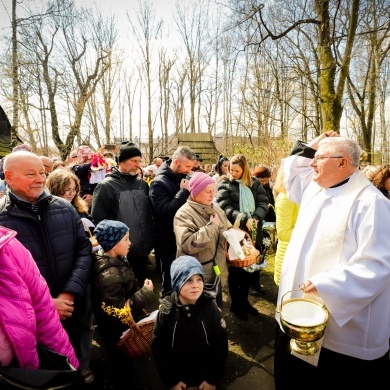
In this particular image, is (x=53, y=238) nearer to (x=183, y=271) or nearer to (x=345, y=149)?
(x=183, y=271)

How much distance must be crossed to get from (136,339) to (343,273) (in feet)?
5.22

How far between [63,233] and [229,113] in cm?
2524

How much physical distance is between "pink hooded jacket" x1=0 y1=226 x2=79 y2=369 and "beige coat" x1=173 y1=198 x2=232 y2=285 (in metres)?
1.33

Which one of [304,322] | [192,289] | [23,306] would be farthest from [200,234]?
[23,306]

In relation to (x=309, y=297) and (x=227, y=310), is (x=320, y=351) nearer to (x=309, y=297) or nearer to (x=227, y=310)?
(x=309, y=297)

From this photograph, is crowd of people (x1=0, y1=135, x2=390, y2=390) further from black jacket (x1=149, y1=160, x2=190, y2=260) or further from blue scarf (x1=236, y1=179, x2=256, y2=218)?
blue scarf (x1=236, y1=179, x2=256, y2=218)

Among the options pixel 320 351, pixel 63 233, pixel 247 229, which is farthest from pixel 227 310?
pixel 63 233

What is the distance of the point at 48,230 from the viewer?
7.57 feet

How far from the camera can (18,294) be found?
1.59 metres

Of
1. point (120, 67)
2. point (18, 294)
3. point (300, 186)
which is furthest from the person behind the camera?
point (120, 67)

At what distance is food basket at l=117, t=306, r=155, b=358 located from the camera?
6.89ft

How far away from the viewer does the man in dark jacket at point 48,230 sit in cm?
220

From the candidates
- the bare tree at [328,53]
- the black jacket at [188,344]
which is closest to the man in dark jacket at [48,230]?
the black jacket at [188,344]

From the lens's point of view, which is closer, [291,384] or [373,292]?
[373,292]
